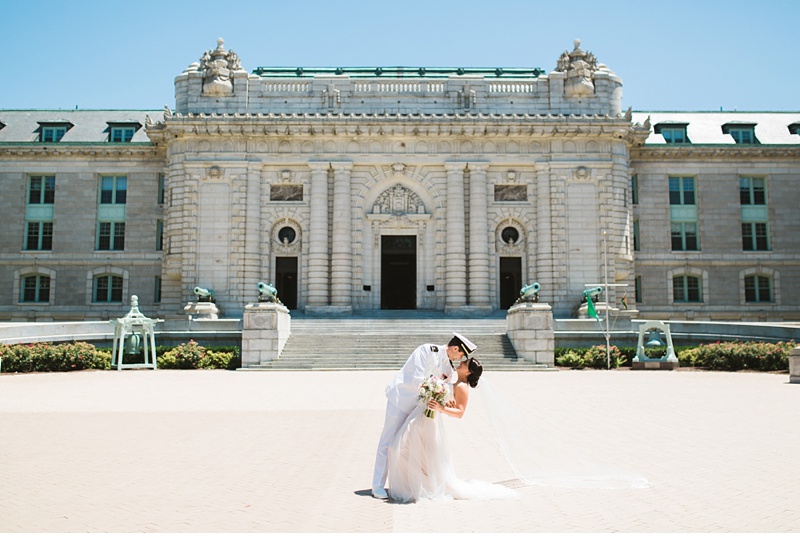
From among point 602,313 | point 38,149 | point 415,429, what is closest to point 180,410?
point 415,429

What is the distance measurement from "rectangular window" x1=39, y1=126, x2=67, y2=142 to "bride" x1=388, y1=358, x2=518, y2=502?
5573 cm

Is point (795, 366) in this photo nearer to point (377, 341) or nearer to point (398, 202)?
point (377, 341)

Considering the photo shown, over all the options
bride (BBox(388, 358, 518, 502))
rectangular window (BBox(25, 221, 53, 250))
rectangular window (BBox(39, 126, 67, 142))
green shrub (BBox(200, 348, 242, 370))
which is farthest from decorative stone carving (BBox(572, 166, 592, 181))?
bride (BBox(388, 358, 518, 502))

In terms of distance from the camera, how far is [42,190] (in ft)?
188

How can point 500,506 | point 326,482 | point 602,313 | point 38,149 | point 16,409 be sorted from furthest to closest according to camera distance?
point 38,149 < point 602,313 < point 16,409 < point 326,482 < point 500,506

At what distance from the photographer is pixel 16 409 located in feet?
62.4

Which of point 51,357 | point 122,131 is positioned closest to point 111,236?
point 122,131

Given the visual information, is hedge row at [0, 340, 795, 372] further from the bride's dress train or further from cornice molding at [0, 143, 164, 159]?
the bride's dress train

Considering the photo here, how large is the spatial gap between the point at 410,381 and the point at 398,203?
42440 mm

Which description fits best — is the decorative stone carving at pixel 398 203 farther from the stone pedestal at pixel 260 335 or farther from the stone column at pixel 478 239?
the stone pedestal at pixel 260 335

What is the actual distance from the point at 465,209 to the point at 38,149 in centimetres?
3176

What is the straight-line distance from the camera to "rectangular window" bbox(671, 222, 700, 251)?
56500 mm

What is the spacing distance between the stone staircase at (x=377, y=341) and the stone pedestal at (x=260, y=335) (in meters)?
0.60

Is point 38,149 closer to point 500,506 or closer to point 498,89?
point 498,89
